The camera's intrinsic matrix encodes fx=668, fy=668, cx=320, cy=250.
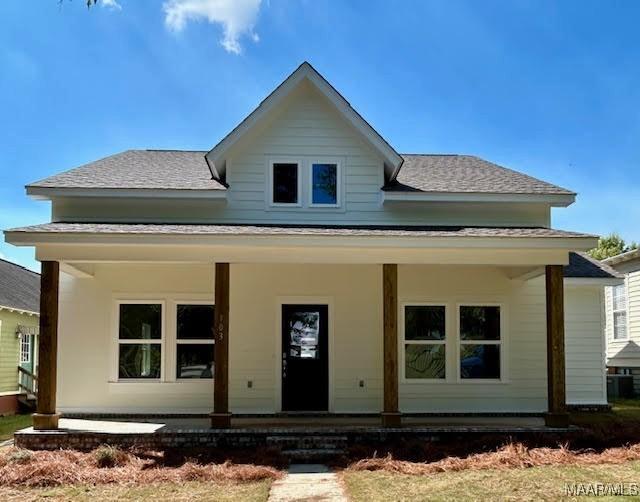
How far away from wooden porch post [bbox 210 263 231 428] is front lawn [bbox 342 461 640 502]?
9.14 ft

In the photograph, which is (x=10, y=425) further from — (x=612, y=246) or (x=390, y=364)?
(x=612, y=246)

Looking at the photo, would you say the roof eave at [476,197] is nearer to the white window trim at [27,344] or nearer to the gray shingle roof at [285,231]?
the gray shingle roof at [285,231]

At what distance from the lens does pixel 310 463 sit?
1037cm

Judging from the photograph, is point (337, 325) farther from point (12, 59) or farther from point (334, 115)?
point (12, 59)

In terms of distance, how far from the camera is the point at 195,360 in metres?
14.0

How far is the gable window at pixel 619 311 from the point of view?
2070 cm

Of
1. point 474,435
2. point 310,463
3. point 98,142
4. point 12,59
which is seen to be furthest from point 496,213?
point 98,142

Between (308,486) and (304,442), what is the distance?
2.22 meters

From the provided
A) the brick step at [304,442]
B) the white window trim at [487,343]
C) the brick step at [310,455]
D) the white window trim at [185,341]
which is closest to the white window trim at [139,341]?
the white window trim at [185,341]

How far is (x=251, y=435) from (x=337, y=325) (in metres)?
3.65

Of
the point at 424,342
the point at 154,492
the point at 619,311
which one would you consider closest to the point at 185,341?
the point at 424,342

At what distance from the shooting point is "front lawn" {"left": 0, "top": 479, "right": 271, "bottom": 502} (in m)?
8.23

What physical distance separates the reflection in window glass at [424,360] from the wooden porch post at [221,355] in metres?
4.40

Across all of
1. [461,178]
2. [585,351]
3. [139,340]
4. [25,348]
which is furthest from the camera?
[25,348]
